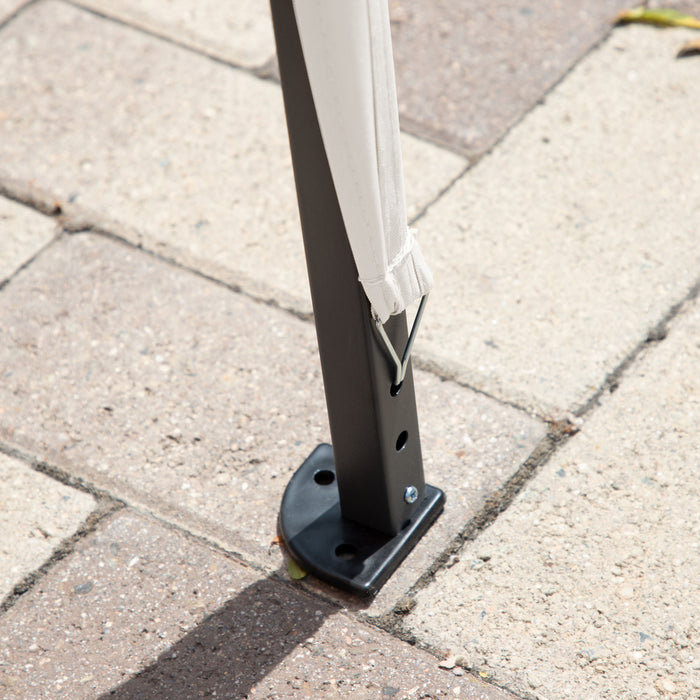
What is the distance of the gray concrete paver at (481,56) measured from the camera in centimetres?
317

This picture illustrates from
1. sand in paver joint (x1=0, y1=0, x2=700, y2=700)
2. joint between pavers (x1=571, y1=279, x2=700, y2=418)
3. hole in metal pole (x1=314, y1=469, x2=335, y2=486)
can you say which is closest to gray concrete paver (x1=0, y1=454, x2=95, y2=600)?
sand in paver joint (x1=0, y1=0, x2=700, y2=700)

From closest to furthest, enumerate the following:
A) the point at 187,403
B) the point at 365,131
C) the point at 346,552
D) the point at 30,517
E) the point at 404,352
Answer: the point at 365,131
the point at 404,352
the point at 346,552
the point at 30,517
the point at 187,403

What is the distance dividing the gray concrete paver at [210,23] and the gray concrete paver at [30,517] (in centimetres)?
164

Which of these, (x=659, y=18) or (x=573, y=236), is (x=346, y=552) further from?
(x=659, y=18)

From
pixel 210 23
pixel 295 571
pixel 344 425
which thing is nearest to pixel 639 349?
pixel 344 425

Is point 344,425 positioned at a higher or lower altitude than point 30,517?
higher

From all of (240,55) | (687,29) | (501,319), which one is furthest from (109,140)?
(687,29)

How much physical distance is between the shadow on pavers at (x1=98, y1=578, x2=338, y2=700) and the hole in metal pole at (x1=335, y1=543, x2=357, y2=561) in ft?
0.34

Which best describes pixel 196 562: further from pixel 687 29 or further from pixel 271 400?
pixel 687 29

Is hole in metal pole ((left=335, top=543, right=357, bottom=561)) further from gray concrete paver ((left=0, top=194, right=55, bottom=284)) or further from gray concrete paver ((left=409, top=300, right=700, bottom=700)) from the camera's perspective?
gray concrete paver ((left=0, top=194, right=55, bottom=284))

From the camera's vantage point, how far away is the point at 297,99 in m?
1.61

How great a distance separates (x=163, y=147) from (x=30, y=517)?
1311 mm

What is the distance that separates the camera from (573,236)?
2826 mm

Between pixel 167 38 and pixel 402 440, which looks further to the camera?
pixel 167 38
